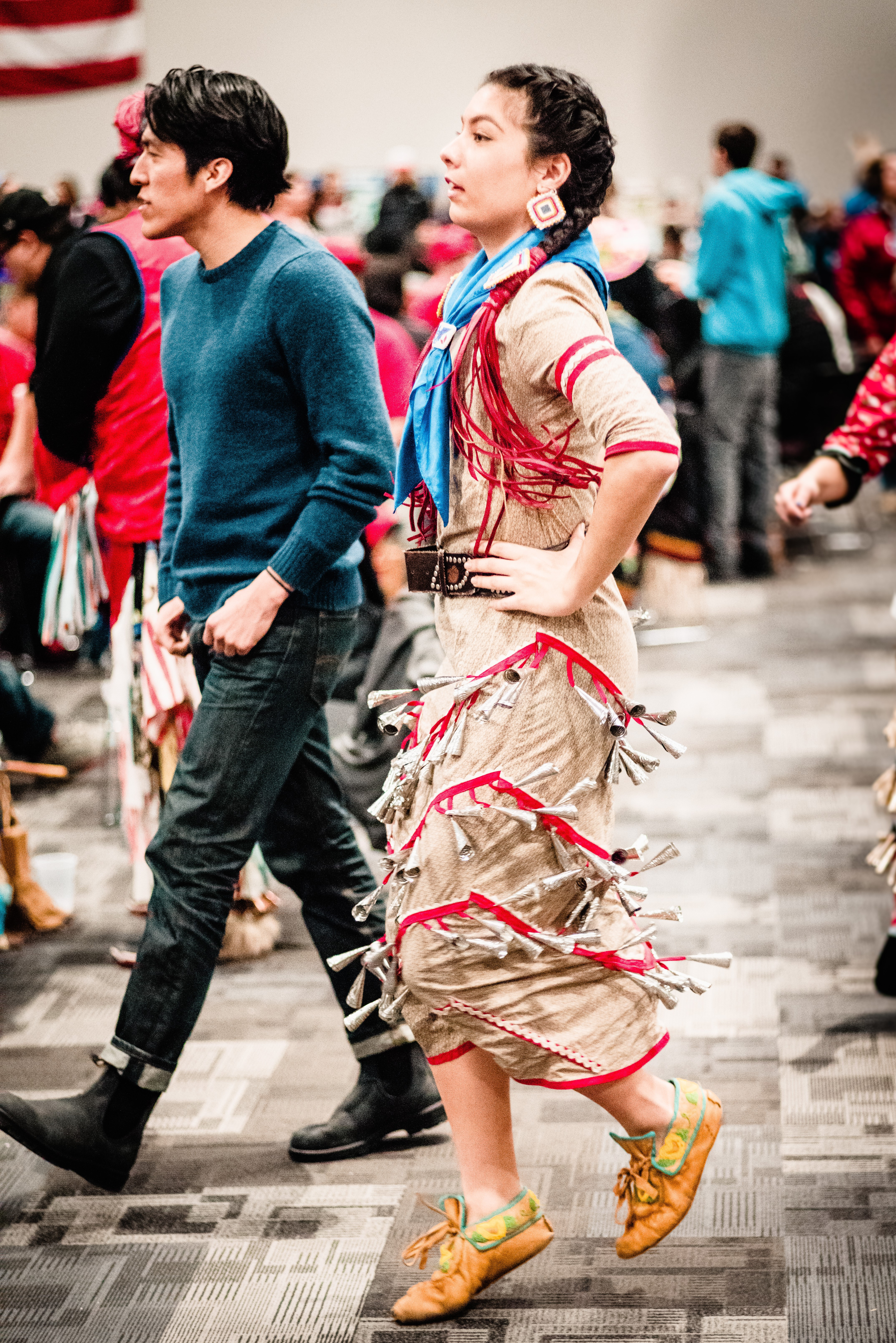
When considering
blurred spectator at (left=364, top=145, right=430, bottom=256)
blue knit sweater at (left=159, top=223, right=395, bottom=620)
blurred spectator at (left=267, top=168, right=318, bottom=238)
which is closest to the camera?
blue knit sweater at (left=159, top=223, right=395, bottom=620)

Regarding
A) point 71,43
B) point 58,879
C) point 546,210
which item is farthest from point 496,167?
point 71,43

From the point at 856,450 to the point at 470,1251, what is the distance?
1.34 metres

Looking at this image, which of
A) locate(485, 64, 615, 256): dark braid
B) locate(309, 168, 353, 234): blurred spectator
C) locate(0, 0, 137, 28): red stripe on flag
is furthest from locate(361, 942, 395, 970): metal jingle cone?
locate(0, 0, 137, 28): red stripe on flag

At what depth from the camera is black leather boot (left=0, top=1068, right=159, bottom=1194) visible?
200 cm

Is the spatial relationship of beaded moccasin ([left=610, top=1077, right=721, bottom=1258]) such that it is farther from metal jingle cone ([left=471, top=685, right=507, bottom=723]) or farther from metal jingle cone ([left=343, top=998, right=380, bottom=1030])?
metal jingle cone ([left=471, top=685, right=507, bottom=723])

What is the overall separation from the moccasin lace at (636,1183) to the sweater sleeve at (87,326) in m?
1.58

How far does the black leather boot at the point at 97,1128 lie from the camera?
2.00 meters

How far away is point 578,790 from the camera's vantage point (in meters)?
1.70

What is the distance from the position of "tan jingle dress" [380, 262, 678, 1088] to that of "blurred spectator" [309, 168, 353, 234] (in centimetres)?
831

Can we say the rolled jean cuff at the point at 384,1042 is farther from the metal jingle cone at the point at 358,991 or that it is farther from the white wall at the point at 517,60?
the white wall at the point at 517,60

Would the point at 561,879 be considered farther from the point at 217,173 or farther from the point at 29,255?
the point at 29,255

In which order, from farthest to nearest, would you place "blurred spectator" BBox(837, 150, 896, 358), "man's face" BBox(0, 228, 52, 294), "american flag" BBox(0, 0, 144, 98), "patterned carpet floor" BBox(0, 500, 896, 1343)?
"american flag" BBox(0, 0, 144, 98) → "blurred spectator" BBox(837, 150, 896, 358) → "man's face" BBox(0, 228, 52, 294) → "patterned carpet floor" BBox(0, 500, 896, 1343)

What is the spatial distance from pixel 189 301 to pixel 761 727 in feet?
9.12

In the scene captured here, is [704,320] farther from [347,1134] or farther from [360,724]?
[347,1134]
